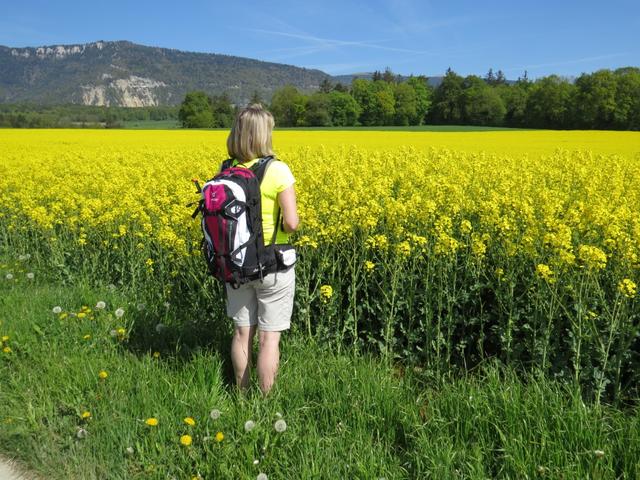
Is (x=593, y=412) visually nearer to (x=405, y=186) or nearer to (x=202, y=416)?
(x=202, y=416)

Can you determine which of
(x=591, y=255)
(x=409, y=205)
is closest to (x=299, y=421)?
(x=591, y=255)

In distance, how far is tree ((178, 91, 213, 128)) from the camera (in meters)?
55.1

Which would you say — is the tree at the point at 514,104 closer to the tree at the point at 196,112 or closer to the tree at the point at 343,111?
the tree at the point at 343,111

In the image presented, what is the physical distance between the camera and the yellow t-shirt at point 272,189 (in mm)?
3004

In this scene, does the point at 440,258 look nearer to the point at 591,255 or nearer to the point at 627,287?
the point at 591,255

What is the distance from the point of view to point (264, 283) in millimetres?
3074

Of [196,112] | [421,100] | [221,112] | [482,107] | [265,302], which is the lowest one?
[265,302]

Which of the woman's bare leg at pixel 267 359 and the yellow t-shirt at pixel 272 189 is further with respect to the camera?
the woman's bare leg at pixel 267 359

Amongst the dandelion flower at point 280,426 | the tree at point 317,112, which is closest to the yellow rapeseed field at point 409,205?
the dandelion flower at point 280,426

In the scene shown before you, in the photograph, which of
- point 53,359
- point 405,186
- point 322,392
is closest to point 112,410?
point 53,359

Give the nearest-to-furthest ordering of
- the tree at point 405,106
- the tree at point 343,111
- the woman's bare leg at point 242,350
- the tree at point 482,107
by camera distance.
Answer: the woman's bare leg at point 242,350, the tree at point 482,107, the tree at point 405,106, the tree at point 343,111

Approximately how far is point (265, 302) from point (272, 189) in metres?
0.63

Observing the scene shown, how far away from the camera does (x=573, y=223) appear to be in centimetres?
430

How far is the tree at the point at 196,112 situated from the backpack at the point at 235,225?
53929mm
